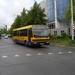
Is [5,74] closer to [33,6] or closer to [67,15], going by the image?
[67,15]

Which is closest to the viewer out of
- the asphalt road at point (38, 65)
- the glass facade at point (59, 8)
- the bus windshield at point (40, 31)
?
the asphalt road at point (38, 65)

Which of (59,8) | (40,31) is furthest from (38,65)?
(59,8)

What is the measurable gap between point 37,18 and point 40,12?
1.64 m

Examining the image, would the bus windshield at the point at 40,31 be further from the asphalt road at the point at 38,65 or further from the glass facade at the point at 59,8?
the glass facade at the point at 59,8

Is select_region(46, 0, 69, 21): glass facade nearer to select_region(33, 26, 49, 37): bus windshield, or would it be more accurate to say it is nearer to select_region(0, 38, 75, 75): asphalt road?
select_region(33, 26, 49, 37): bus windshield

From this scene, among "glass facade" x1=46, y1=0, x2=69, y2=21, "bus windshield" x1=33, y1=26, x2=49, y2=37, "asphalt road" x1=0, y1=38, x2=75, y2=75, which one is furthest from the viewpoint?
"glass facade" x1=46, y1=0, x2=69, y2=21

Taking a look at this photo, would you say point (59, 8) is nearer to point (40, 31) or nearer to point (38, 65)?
point (40, 31)

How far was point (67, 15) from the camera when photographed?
3822 cm

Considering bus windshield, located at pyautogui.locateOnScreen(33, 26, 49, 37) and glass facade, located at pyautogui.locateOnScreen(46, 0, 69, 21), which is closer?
bus windshield, located at pyautogui.locateOnScreen(33, 26, 49, 37)

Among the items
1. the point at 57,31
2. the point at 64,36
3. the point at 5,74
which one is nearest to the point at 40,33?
the point at 64,36

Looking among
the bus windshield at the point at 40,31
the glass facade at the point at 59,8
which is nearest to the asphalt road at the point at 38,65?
the bus windshield at the point at 40,31

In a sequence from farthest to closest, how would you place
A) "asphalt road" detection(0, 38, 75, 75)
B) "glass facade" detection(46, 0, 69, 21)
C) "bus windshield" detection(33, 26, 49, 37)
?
"glass facade" detection(46, 0, 69, 21)
"bus windshield" detection(33, 26, 49, 37)
"asphalt road" detection(0, 38, 75, 75)

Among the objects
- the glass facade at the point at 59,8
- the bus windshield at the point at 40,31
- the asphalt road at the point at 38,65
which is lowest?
the asphalt road at the point at 38,65

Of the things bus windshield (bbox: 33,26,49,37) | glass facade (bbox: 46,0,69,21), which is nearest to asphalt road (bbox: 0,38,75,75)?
bus windshield (bbox: 33,26,49,37)
